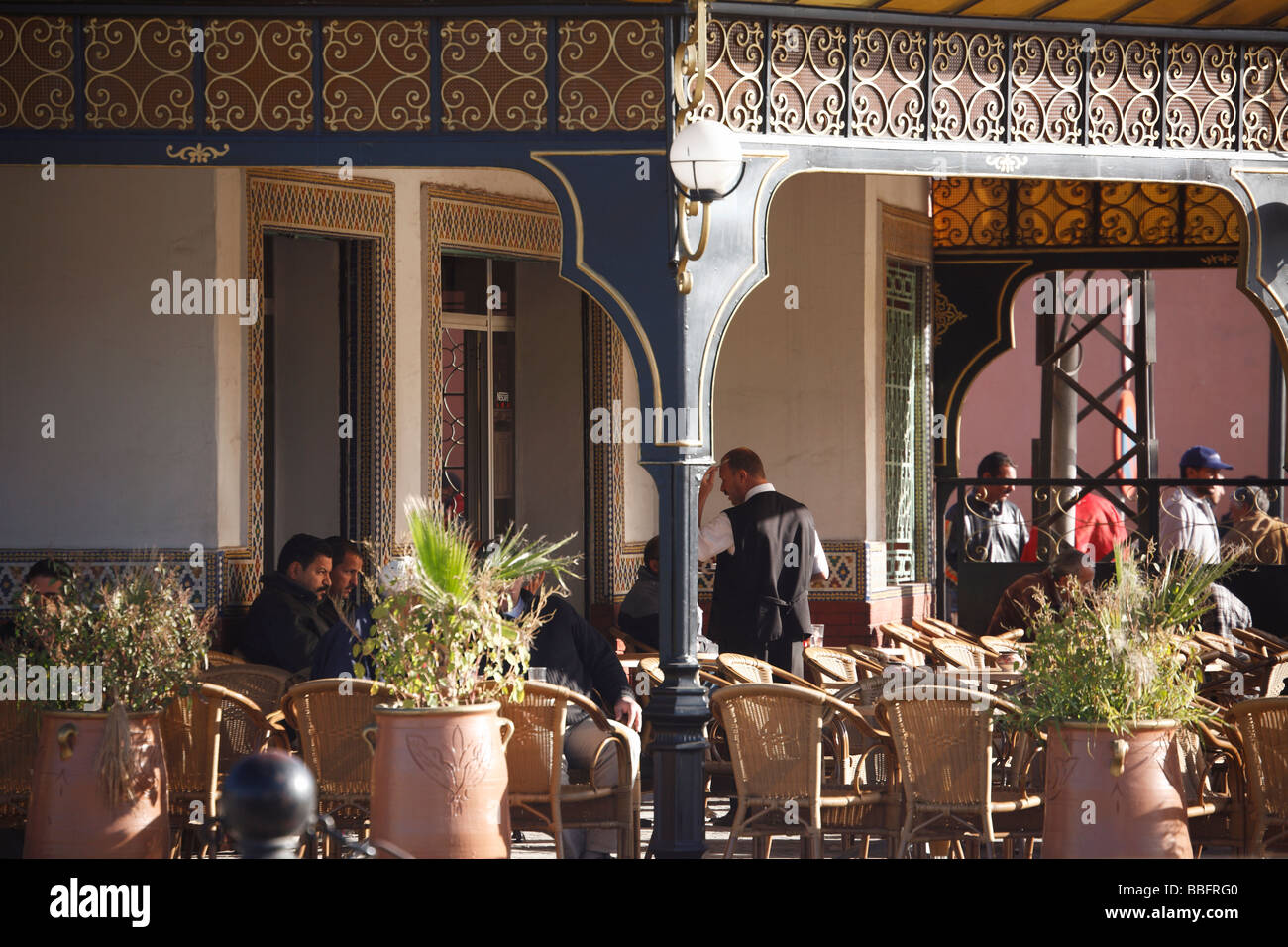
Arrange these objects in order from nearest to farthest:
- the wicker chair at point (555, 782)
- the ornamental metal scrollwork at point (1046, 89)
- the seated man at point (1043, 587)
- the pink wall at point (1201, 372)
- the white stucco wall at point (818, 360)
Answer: the wicker chair at point (555, 782)
the ornamental metal scrollwork at point (1046, 89)
the seated man at point (1043, 587)
the white stucco wall at point (818, 360)
the pink wall at point (1201, 372)

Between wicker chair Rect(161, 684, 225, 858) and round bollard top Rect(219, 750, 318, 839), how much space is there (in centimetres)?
233

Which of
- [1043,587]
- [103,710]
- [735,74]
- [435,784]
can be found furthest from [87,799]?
[1043,587]

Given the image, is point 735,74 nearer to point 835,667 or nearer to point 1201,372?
point 835,667

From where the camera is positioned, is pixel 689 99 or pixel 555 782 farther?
pixel 689 99

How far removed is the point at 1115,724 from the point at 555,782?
192cm

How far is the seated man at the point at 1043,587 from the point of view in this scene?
8.60m

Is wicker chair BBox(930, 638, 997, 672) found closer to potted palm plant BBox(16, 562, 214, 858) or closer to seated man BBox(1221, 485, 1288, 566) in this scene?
seated man BBox(1221, 485, 1288, 566)

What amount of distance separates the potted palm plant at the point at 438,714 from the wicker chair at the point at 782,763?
1.13 metres

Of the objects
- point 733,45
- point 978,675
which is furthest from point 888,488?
point 733,45

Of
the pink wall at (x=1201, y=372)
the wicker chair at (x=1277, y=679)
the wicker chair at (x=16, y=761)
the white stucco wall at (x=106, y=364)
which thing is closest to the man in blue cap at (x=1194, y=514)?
the wicker chair at (x=1277, y=679)

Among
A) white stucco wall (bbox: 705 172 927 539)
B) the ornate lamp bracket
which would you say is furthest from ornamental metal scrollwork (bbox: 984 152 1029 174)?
white stucco wall (bbox: 705 172 927 539)

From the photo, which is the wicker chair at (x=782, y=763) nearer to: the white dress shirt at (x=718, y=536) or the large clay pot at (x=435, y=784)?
the large clay pot at (x=435, y=784)

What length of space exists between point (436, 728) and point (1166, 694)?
231cm

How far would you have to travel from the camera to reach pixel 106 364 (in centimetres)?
878
